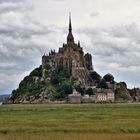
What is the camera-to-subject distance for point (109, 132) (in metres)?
43.0

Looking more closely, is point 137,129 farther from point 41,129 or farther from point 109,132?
point 41,129

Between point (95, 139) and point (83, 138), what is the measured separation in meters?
1.08

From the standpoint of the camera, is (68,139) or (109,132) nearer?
(68,139)

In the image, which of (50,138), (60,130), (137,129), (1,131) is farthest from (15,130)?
(137,129)

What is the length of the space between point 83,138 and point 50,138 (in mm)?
2757

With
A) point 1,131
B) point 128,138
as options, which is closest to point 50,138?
point 128,138

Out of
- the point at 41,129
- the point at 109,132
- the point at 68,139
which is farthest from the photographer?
the point at 41,129

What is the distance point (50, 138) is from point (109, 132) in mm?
8122

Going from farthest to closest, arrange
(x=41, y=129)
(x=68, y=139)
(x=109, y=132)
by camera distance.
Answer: (x=41, y=129) < (x=109, y=132) < (x=68, y=139)

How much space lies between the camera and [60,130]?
45.1m

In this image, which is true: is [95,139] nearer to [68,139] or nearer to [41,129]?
[68,139]

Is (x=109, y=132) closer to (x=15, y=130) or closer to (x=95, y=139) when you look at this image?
(x=95, y=139)

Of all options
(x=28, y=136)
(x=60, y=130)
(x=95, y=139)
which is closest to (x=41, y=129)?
(x=60, y=130)

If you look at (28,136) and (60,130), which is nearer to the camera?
(28,136)
